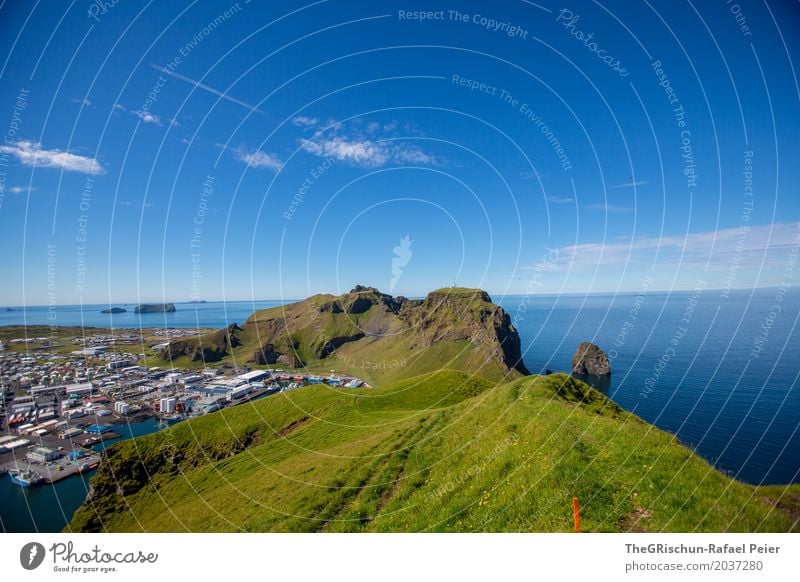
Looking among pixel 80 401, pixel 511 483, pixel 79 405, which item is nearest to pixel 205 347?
pixel 80 401

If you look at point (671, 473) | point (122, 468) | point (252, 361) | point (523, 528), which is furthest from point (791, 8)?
point (252, 361)

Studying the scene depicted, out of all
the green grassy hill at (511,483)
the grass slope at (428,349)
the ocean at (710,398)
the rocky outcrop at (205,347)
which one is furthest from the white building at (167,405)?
the rocky outcrop at (205,347)

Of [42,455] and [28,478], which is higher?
[42,455]

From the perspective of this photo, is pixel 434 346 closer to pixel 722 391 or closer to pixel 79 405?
pixel 722 391

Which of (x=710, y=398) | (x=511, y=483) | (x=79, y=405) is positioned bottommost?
(x=710, y=398)

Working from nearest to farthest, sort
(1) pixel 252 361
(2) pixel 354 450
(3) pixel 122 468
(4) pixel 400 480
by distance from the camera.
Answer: (4) pixel 400 480
(2) pixel 354 450
(3) pixel 122 468
(1) pixel 252 361

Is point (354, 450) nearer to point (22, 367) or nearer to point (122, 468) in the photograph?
point (122, 468)
